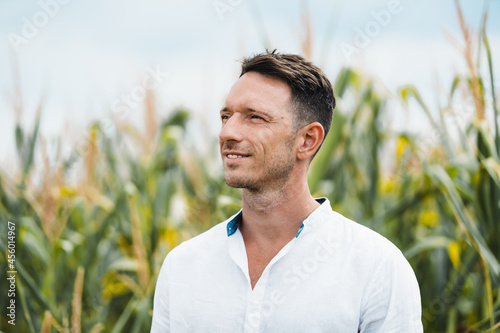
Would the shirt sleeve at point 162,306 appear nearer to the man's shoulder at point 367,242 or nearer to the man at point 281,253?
the man at point 281,253

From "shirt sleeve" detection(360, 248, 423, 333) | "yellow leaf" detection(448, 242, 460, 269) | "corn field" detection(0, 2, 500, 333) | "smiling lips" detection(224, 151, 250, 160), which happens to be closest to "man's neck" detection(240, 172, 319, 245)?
"smiling lips" detection(224, 151, 250, 160)

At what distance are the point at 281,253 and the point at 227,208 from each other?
1.05 m

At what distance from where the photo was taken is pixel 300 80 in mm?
1431

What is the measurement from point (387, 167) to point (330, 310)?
7.42 feet

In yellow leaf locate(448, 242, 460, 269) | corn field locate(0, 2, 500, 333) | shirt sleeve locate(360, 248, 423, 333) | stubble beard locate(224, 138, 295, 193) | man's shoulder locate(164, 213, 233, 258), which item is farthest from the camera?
yellow leaf locate(448, 242, 460, 269)

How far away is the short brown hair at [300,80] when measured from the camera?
1.43 metres

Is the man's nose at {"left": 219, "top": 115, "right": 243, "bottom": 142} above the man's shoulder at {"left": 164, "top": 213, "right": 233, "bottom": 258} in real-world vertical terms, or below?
above

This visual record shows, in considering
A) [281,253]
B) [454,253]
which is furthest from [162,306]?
[454,253]

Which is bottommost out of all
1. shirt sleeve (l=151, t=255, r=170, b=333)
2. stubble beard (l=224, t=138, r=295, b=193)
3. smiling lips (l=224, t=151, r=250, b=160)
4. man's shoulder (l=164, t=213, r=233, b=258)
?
shirt sleeve (l=151, t=255, r=170, b=333)

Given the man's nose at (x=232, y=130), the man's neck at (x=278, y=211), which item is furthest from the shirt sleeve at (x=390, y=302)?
the man's nose at (x=232, y=130)

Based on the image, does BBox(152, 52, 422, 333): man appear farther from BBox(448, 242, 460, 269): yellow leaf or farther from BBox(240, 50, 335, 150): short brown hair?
BBox(448, 242, 460, 269): yellow leaf

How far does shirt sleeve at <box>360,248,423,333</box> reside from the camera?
1.26m

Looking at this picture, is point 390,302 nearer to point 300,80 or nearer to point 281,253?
point 281,253

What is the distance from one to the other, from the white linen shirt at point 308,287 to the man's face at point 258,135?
18 cm
